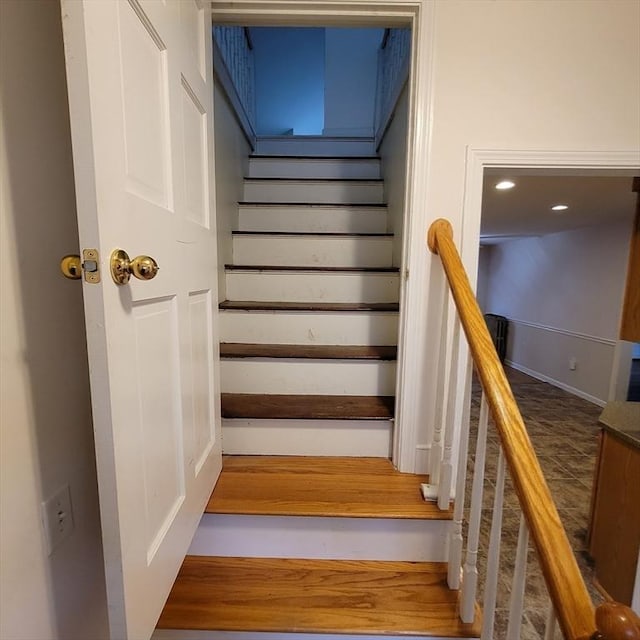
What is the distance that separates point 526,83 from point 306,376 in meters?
1.41

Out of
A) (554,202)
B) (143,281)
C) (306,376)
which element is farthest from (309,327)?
(554,202)

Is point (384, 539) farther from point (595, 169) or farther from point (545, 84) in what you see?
point (545, 84)

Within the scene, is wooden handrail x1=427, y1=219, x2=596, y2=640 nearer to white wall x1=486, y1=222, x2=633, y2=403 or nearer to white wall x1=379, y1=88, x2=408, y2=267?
white wall x1=379, y1=88, x2=408, y2=267

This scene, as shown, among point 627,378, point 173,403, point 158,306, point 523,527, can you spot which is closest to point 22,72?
point 158,306

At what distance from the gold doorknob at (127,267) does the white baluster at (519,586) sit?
0.85 metres

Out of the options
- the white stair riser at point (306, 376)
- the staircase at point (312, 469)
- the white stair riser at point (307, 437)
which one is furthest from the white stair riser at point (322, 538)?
the white stair riser at point (306, 376)

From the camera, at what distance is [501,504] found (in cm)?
79

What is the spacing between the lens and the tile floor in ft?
4.95

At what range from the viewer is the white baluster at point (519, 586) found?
2.20 ft

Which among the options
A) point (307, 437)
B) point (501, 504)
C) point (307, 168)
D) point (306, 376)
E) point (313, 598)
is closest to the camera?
point (501, 504)

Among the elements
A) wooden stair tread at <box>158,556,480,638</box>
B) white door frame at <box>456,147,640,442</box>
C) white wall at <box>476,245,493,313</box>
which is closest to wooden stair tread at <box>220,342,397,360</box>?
white door frame at <box>456,147,640,442</box>

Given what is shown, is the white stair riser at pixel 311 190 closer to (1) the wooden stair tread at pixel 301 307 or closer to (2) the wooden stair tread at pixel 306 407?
(1) the wooden stair tread at pixel 301 307

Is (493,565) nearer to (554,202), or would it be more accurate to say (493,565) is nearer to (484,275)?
(554,202)

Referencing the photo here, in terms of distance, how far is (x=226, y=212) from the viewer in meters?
1.91
